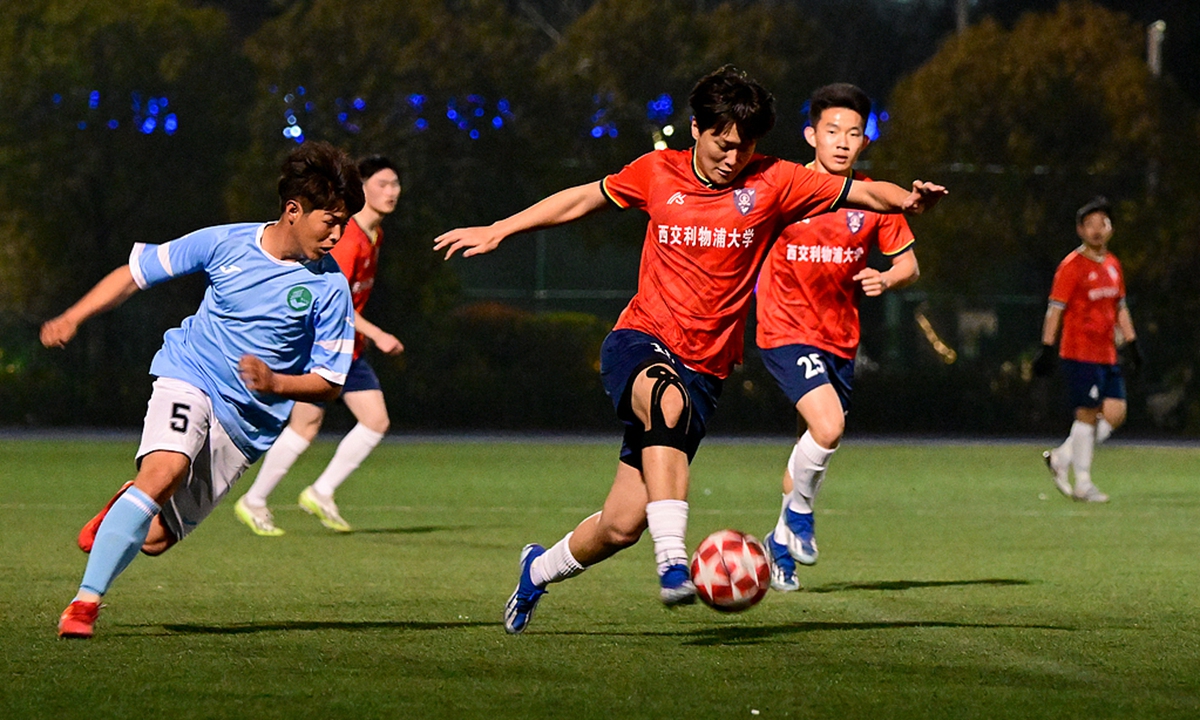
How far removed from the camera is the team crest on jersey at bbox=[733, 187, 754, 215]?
7.21 meters

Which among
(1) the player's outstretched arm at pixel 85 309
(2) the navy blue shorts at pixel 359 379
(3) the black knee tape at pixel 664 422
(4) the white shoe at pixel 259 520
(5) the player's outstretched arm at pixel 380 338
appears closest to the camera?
(3) the black knee tape at pixel 664 422

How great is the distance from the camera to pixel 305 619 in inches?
304

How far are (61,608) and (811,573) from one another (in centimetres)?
389

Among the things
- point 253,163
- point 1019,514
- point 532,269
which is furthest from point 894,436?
point 1019,514

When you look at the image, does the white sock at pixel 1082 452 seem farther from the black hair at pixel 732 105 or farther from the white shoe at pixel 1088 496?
the black hair at pixel 732 105

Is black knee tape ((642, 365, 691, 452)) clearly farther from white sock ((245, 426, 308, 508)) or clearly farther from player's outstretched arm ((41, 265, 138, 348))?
white sock ((245, 426, 308, 508))

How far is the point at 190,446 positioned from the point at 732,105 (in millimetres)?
2336

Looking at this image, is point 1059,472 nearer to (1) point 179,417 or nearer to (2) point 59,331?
(1) point 179,417

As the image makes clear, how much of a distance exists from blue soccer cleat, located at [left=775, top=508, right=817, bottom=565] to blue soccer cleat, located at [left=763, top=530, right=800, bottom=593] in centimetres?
3

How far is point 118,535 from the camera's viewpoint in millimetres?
6891

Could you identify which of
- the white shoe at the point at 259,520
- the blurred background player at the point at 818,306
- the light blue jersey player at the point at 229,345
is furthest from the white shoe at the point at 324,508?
the light blue jersey player at the point at 229,345

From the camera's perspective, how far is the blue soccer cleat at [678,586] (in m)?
6.38

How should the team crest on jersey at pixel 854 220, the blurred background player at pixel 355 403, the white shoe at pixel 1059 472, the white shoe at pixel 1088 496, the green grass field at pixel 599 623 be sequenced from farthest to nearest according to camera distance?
the white shoe at pixel 1059 472 < the white shoe at pixel 1088 496 < the blurred background player at pixel 355 403 < the team crest on jersey at pixel 854 220 < the green grass field at pixel 599 623

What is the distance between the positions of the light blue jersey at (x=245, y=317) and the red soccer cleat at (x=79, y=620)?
2.66 feet
